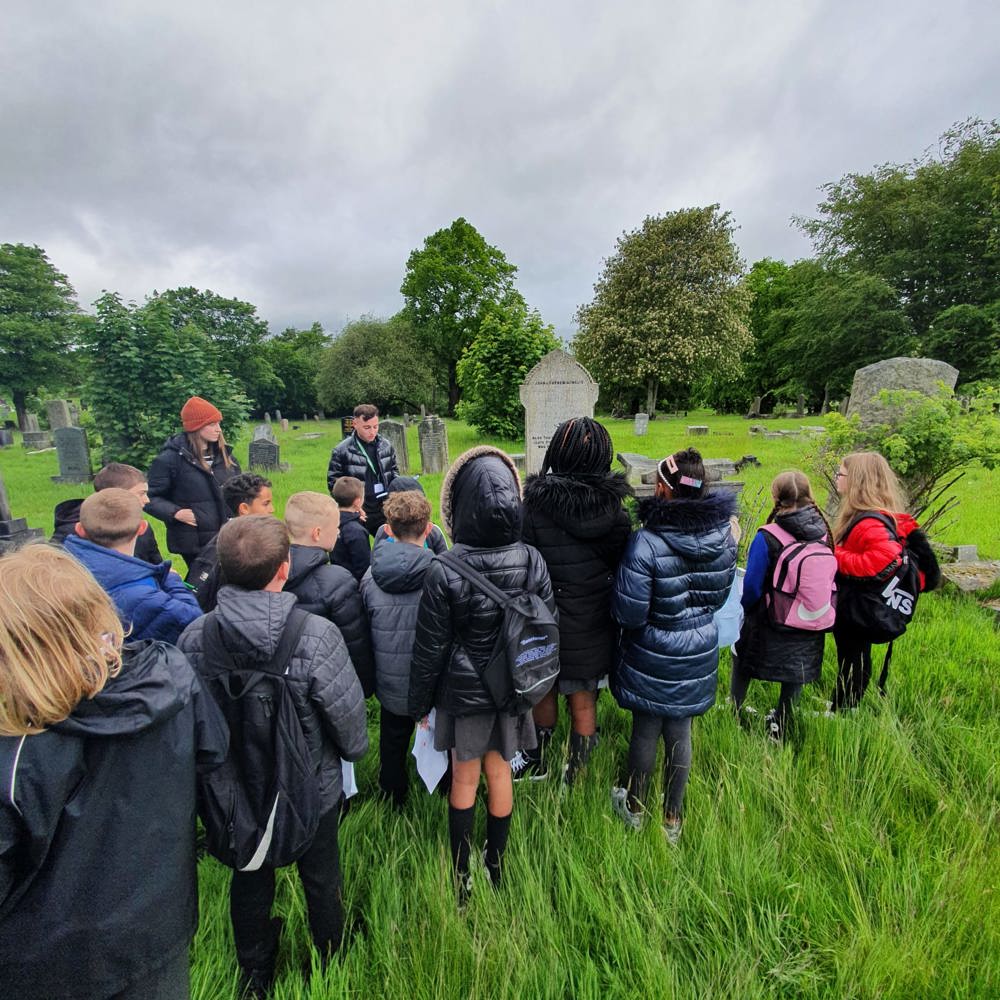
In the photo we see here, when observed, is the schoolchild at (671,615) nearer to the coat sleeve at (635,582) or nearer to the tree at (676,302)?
the coat sleeve at (635,582)

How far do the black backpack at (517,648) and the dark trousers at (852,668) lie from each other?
2216 millimetres

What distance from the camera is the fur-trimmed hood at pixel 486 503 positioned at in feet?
6.20

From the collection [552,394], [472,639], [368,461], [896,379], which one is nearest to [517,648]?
[472,639]

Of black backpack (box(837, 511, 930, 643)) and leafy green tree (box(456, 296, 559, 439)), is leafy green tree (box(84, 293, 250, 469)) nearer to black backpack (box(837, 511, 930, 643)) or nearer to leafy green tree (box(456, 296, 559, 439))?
leafy green tree (box(456, 296, 559, 439))

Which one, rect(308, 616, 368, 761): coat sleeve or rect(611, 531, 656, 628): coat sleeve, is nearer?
rect(308, 616, 368, 761): coat sleeve

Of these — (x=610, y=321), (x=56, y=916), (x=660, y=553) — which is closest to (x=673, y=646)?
(x=660, y=553)

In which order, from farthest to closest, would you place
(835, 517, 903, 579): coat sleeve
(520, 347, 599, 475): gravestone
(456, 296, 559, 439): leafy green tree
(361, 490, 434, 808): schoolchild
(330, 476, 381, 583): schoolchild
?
1. (456, 296, 559, 439): leafy green tree
2. (520, 347, 599, 475): gravestone
3. (330, 476, 381, 583): schoolchild
4. (835, 517, 903, 579): coat sleeve
5. (361, 490, 434, 808): schoolchild

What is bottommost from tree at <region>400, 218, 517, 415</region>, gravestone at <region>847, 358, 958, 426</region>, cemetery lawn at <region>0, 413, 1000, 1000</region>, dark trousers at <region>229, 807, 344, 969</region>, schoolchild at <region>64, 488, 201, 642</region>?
cemetery lawn at <region>0, 413, 1000, 1000</region>

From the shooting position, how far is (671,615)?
221cm

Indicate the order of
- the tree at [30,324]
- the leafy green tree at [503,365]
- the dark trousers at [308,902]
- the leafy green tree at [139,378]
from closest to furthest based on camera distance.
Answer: the dark trousers at [308,902], the leafy green tree at [139,378], the leafy green tree at [503,365], the tree at [30,324]

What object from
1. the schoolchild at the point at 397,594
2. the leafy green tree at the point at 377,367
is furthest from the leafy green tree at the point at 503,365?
the leafy green tree at the point at 377,367

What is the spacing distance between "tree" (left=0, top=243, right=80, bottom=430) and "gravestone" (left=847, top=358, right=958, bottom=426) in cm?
3316

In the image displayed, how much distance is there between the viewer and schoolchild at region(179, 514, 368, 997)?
1.51 metres

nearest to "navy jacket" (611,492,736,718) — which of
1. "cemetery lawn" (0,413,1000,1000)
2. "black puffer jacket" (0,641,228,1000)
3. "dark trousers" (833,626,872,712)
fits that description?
"cemetery lawn" (0,413,1000,1000)
